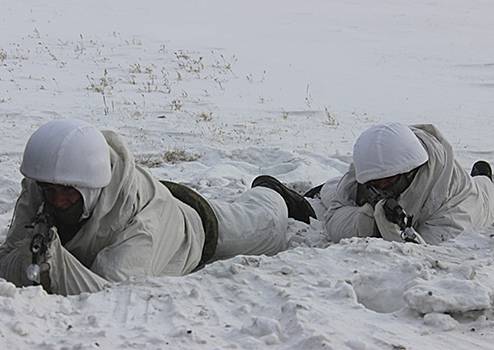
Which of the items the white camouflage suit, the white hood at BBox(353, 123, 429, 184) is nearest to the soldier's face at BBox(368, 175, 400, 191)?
the white hood at BBox(353, 123, 429, 184)

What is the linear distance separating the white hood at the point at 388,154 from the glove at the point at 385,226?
0.18 m

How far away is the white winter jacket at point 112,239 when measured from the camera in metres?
3.93

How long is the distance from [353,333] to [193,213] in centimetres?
203

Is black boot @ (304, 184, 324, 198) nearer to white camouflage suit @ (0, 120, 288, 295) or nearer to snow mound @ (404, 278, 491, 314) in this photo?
white camouflage suit @ (0, 120, 288, 295)

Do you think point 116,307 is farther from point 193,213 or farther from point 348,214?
point 348,214

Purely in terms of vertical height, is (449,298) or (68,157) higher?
(68,157)

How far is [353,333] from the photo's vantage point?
10.3ft

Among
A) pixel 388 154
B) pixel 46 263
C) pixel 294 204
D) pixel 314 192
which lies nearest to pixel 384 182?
pixel 388 154

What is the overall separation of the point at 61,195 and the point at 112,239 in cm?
33

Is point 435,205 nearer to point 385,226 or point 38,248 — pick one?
point 385,226

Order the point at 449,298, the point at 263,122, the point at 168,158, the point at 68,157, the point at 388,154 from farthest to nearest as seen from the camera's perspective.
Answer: the point at 263,122 → the point at 168,158 → the point at 388,154 → the point at 68,157 → the point at 449,298

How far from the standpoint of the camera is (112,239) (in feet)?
14.0

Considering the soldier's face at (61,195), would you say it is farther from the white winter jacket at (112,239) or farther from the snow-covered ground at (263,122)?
the snow-covered ground at (263,122)

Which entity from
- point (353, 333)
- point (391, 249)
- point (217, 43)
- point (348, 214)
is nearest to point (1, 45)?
point (217, 43)
